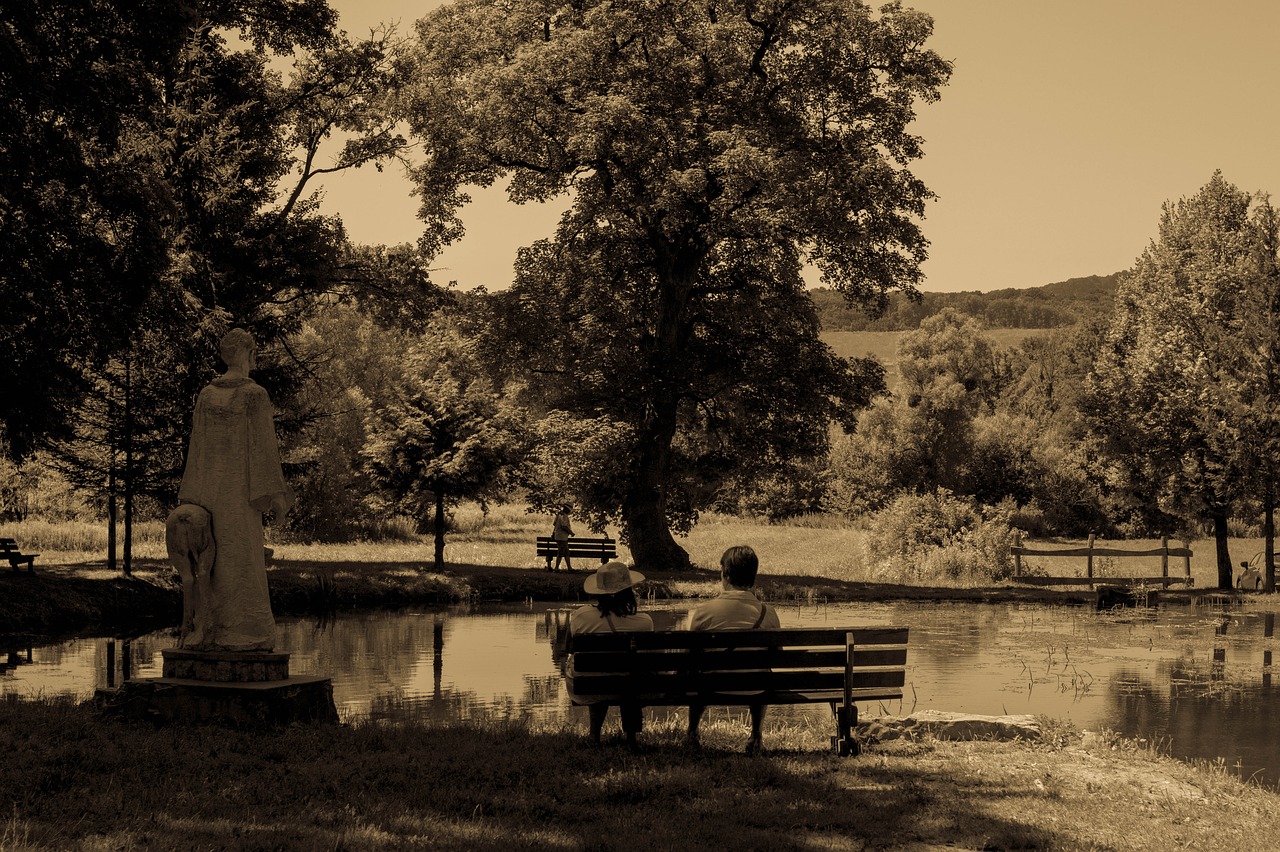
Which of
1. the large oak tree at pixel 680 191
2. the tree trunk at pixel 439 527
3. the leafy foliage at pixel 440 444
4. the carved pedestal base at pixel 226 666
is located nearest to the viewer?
the carved pedestal base at pixel 226 666

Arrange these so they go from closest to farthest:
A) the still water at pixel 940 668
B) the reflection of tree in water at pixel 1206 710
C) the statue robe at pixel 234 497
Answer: the statue robe at pixel 234 497, the reflection of tree in water at pixel 1206 710, the still water at pixel 940 668

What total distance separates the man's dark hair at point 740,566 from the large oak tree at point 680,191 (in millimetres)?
21314

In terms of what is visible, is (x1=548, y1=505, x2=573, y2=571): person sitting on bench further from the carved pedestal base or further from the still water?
the carved pedestal base

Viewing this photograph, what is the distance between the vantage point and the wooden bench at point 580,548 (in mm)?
32531

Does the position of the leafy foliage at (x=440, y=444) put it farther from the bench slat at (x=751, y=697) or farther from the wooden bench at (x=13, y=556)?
the bench slat at (x=751, y=697)

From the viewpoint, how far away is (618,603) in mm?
9891

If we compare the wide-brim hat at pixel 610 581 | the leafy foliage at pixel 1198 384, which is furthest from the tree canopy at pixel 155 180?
the leafy foliage at pixel 1198 384

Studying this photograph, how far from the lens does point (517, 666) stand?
1625 cm

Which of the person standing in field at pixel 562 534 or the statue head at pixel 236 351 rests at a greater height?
the statue head at pixel 236 351

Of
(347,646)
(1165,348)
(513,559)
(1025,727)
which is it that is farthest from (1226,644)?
(513,559)

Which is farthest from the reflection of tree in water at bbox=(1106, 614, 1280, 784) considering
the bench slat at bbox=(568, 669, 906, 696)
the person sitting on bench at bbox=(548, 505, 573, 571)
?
the person sitting on bench at bbox=(548, 505, 573, 571)

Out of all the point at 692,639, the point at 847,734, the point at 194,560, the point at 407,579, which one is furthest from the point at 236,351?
the point at 407,579

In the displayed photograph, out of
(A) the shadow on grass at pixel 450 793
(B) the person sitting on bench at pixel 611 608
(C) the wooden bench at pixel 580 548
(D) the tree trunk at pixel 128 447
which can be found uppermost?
(D) the tree trunk at pixel 128 447

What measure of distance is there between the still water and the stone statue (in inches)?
94.2
